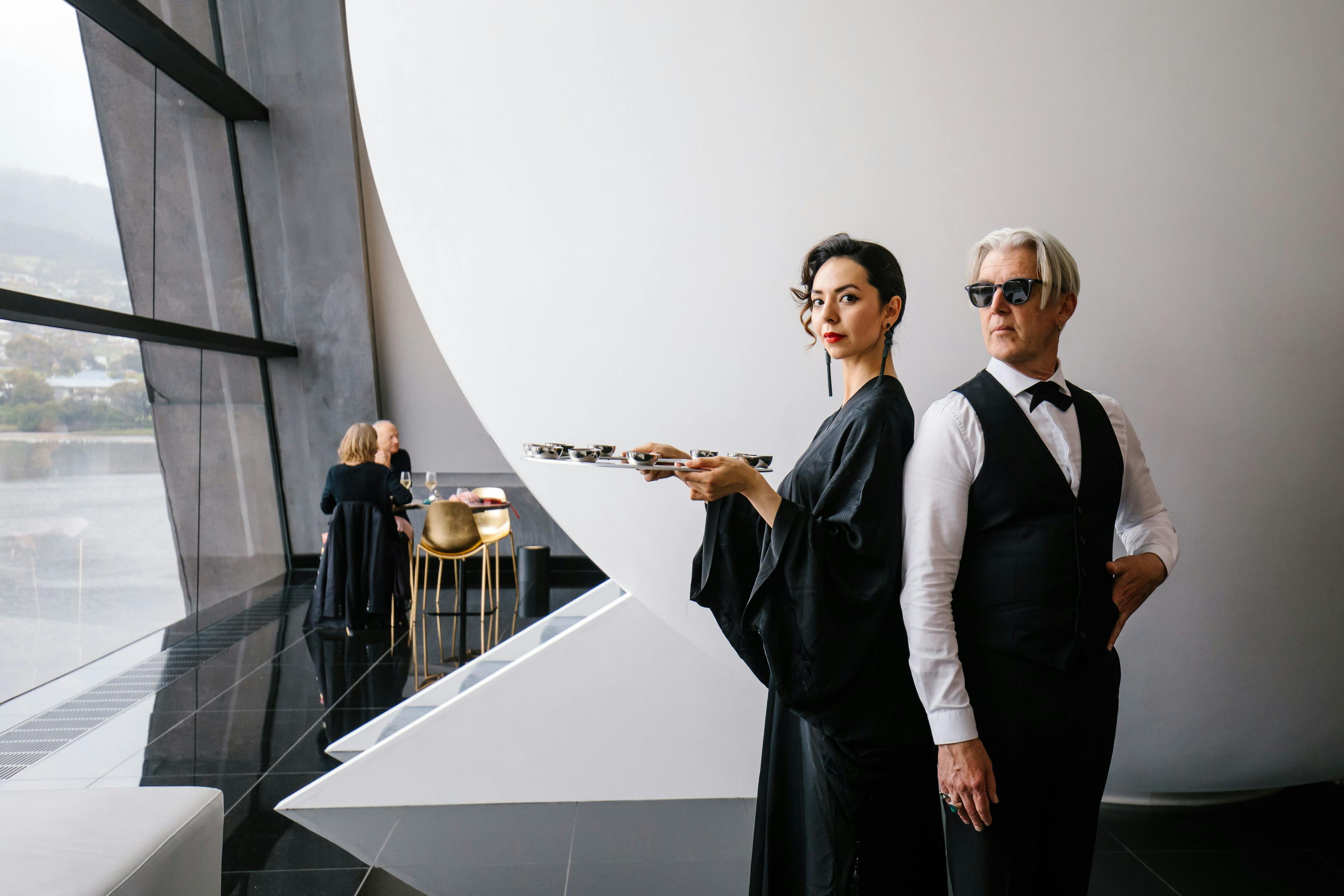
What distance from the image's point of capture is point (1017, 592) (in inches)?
46.5

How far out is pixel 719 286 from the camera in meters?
2.07

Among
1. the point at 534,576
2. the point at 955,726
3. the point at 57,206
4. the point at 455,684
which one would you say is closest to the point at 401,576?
the point at 534,576

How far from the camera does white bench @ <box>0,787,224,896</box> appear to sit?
123 centimetres

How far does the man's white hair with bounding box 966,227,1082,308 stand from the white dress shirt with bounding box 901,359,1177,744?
0.12m

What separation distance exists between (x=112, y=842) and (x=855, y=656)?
1.22 m

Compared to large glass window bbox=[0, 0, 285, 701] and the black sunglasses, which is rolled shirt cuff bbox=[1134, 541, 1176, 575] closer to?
the black sunglasses

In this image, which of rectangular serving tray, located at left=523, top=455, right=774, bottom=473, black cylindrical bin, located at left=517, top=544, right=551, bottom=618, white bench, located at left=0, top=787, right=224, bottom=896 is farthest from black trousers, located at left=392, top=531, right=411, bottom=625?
rectangular serving tray, located at left=523, top=455, right=774, bottom=473

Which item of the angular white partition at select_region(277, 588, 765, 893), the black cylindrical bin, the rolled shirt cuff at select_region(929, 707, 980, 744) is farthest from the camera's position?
the black cylindrical bin

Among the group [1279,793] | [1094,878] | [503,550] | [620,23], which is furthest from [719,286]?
[503,550]

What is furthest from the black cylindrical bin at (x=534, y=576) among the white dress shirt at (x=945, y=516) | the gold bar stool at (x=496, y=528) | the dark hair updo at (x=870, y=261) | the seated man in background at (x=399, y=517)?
the white dress shirt at (x=945, y=516)

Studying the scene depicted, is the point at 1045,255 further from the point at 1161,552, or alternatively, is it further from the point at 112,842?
the point at 112,842

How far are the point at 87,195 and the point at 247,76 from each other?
2.00 meters

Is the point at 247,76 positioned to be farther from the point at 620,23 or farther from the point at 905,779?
the point at 905,779

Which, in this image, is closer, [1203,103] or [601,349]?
[1203,103]
